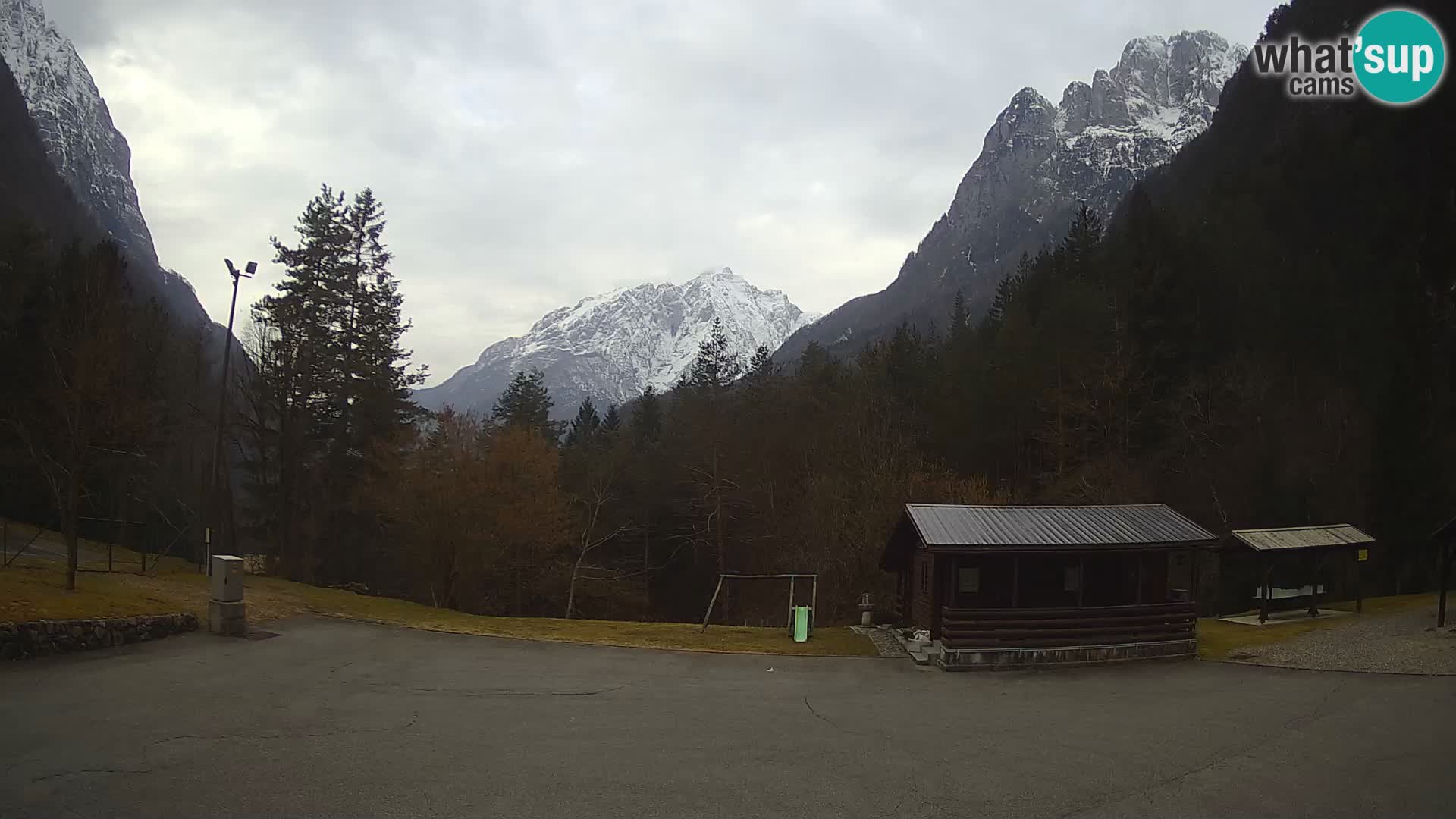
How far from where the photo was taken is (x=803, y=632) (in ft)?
66.1

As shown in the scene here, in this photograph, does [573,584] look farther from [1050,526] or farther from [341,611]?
[1050,526]

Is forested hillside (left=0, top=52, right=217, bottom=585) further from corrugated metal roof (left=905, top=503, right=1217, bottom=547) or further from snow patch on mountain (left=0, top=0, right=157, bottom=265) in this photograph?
snow patch on mountain (left=0, top=0, right=157, bottom=265)

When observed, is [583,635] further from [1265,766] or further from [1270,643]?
[1270,643]

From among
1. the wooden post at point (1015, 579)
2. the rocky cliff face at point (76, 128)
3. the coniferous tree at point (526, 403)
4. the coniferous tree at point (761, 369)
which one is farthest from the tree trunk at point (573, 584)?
the rocky cliff face at point (76, 128)

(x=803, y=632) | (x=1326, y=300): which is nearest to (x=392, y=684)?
(x=803, y=632)

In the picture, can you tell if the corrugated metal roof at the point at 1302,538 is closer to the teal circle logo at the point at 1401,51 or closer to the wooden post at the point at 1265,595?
the wooden post at the point at 1265,595

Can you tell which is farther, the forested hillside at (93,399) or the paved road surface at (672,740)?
the forested hillside at (93,399)

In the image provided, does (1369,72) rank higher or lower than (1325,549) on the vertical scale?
higher

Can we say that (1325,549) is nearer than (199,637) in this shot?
No

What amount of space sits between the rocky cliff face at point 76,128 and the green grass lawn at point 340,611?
108200mm

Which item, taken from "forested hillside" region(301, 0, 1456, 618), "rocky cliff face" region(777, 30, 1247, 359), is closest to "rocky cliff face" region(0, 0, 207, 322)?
"forested hillside" region(301, 0, 1456, 618)

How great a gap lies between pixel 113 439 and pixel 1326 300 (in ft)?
169

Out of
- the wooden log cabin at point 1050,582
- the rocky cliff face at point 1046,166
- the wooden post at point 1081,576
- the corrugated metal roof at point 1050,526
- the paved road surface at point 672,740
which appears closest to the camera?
the paved road surface at point 672,740

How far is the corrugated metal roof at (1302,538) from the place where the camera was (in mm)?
21891
